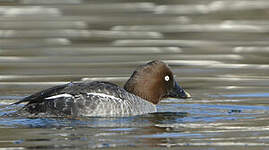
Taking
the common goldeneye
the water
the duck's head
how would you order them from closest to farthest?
the water < the common goldeneye < the duck's head

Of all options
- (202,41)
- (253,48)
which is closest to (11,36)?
(202,41)

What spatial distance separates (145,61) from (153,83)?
4402 mm

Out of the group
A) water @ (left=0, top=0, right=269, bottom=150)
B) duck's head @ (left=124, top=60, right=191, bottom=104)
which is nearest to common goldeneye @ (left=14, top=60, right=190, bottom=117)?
→ duck's head @ (left=124, top=60, right=191, bottom=104)

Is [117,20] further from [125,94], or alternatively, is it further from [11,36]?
[125,94]

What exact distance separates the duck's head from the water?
268 mm

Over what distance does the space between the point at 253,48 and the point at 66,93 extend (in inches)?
313

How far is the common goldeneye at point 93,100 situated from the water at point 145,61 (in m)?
0.19

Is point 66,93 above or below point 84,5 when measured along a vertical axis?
below

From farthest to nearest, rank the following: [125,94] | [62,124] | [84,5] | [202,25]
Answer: [84,5], [202,25], [125,94], [62,124]

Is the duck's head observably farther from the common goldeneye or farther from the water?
the water

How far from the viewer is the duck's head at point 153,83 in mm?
12617

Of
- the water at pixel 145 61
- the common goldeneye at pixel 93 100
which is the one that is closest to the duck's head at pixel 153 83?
the common goldeneye at pixel 93 100

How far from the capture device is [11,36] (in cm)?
2019

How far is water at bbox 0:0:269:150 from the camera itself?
10109mm
